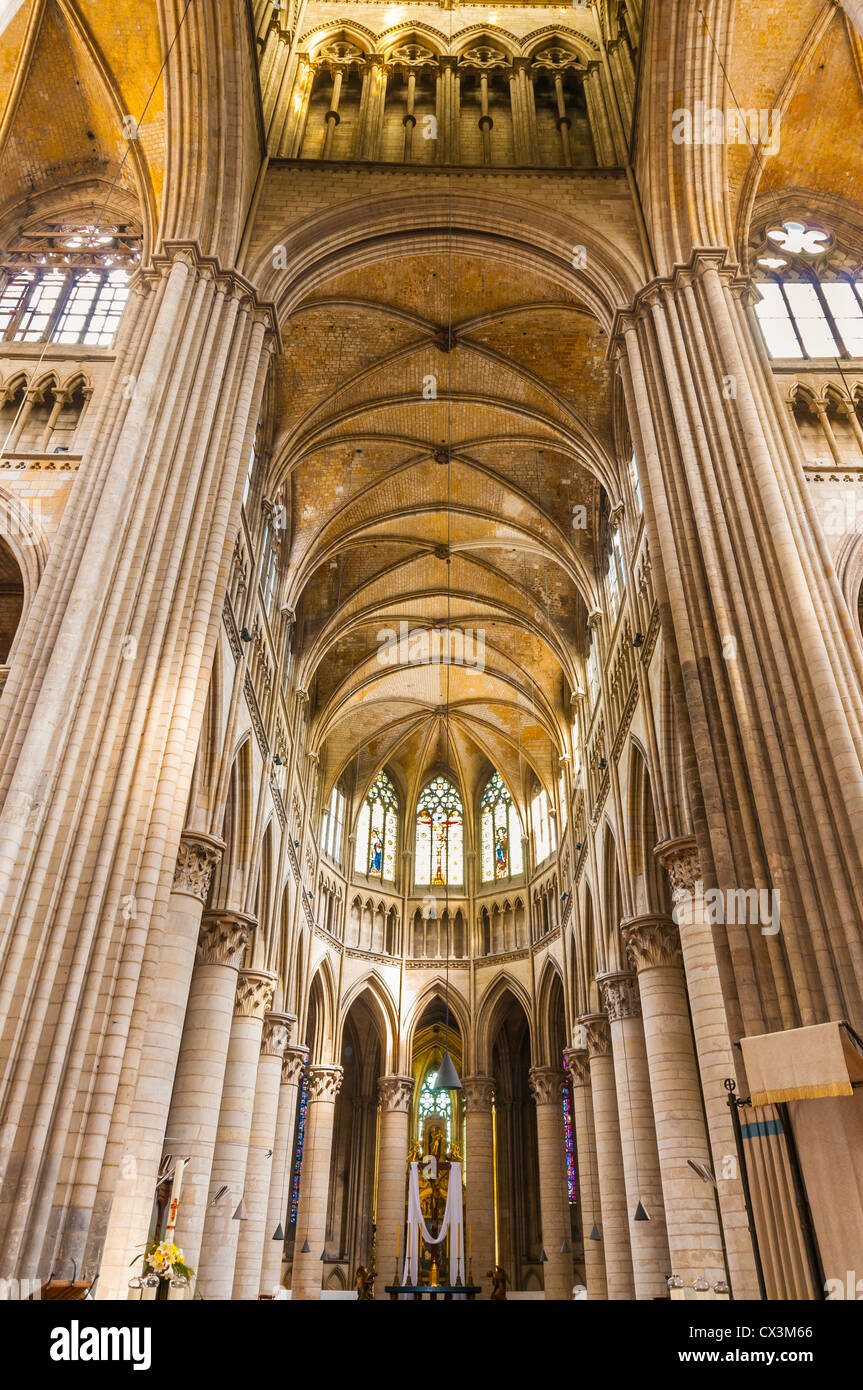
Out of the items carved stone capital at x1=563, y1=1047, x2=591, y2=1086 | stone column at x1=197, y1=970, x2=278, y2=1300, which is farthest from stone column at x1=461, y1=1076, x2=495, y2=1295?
stone column at x1=197, y1=970, x2=278, y2=1300

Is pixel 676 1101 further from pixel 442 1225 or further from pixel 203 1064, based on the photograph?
pixel 442 1225

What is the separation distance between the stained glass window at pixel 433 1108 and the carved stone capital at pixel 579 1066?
10.4m

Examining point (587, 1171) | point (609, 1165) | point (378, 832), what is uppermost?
point (378, 832)

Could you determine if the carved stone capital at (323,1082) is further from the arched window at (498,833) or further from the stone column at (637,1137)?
the stone column at (637,1137)

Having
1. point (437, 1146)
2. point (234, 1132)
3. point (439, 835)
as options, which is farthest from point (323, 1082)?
point (234, 1132)

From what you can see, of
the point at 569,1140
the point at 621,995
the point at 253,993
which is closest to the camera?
the point at 621,995

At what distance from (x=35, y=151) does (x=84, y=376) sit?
5.79 meters

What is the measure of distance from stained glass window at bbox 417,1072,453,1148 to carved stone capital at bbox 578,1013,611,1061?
12641 mm

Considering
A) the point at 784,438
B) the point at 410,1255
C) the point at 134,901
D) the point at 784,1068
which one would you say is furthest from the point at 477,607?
the point at 784,1068

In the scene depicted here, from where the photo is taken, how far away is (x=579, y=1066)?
22062 millimetres

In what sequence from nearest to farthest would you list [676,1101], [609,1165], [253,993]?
[676,1101]
[253,993]
[609,1165]

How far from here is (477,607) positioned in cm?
2597

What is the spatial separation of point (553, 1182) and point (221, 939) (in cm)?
1481

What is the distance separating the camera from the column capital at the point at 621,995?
17.3 m
